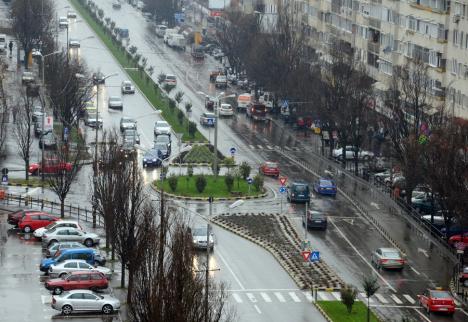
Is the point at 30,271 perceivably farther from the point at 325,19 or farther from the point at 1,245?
the point at 325,19

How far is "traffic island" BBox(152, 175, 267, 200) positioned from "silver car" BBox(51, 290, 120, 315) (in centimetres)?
3071

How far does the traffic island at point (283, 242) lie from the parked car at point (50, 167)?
10.7 meters

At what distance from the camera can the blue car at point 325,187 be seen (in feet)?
354

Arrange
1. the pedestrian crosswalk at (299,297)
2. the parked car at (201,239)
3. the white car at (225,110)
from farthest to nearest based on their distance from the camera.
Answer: the white car at (225,110) → the parked car at (201,239) → the pedestrian crosswalk at (299,297)

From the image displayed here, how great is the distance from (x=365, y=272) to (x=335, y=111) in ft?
128

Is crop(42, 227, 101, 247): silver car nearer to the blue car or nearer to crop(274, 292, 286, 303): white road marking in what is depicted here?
crop(274, 292, 286, 303): white road marking

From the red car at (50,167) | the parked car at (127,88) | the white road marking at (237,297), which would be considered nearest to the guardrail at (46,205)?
the red car at (50,167)

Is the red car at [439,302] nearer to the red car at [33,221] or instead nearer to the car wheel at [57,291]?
the car wheel at [57,291]

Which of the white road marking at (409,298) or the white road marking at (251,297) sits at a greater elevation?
the white road marking at (251,297)

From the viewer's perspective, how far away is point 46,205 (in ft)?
335

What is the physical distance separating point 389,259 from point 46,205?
89.6 ft

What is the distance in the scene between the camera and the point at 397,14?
142250mm

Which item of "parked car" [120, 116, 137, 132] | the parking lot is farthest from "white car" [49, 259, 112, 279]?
"parked car" [120, 116, 137, 132]

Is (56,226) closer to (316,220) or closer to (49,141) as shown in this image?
(316,220)
